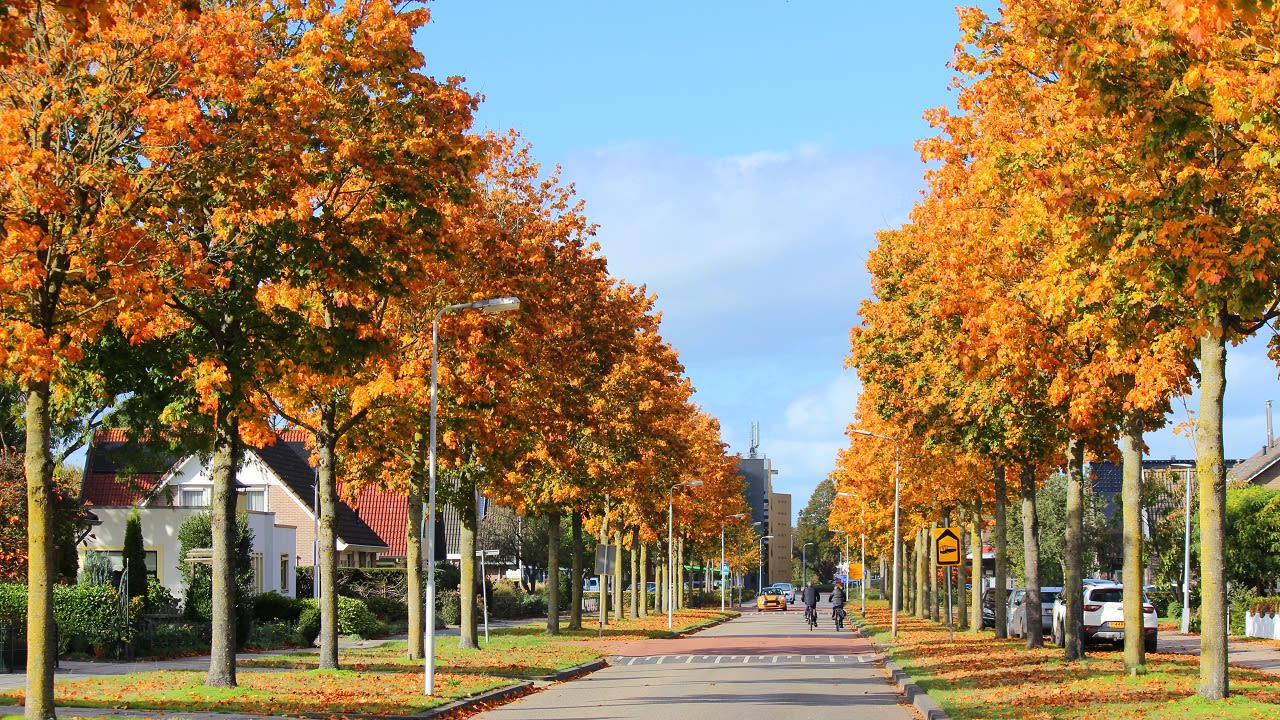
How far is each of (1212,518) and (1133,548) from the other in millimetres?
5097

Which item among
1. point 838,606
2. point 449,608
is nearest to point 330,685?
point 449,608

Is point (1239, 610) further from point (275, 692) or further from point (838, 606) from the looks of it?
point (275, 692)

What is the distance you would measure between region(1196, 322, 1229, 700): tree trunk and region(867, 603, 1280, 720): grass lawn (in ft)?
1.42

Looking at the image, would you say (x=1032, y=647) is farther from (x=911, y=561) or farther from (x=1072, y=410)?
(x=911, y=561)

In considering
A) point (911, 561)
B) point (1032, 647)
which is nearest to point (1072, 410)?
point (1032, 647)

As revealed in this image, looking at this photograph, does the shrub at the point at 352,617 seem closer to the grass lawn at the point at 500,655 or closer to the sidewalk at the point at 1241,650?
the grass lawn at the point at 500,655

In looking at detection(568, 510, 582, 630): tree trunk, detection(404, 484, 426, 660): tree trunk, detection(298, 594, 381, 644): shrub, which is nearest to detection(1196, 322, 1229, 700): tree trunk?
detection(404, 484, 426, 660): tree trunk

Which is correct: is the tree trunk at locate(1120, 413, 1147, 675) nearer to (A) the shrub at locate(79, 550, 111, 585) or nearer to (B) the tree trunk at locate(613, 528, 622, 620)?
(A) the shrub at locate(79, 550, 111, 585)

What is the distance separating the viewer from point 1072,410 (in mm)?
19609

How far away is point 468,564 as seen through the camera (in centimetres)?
3130

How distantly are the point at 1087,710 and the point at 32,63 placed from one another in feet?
45.9

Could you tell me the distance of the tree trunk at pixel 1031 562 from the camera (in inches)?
1195

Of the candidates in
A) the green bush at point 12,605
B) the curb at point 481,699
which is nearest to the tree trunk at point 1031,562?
the curb at point 481,699

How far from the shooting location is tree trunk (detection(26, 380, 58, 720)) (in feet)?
44.3
